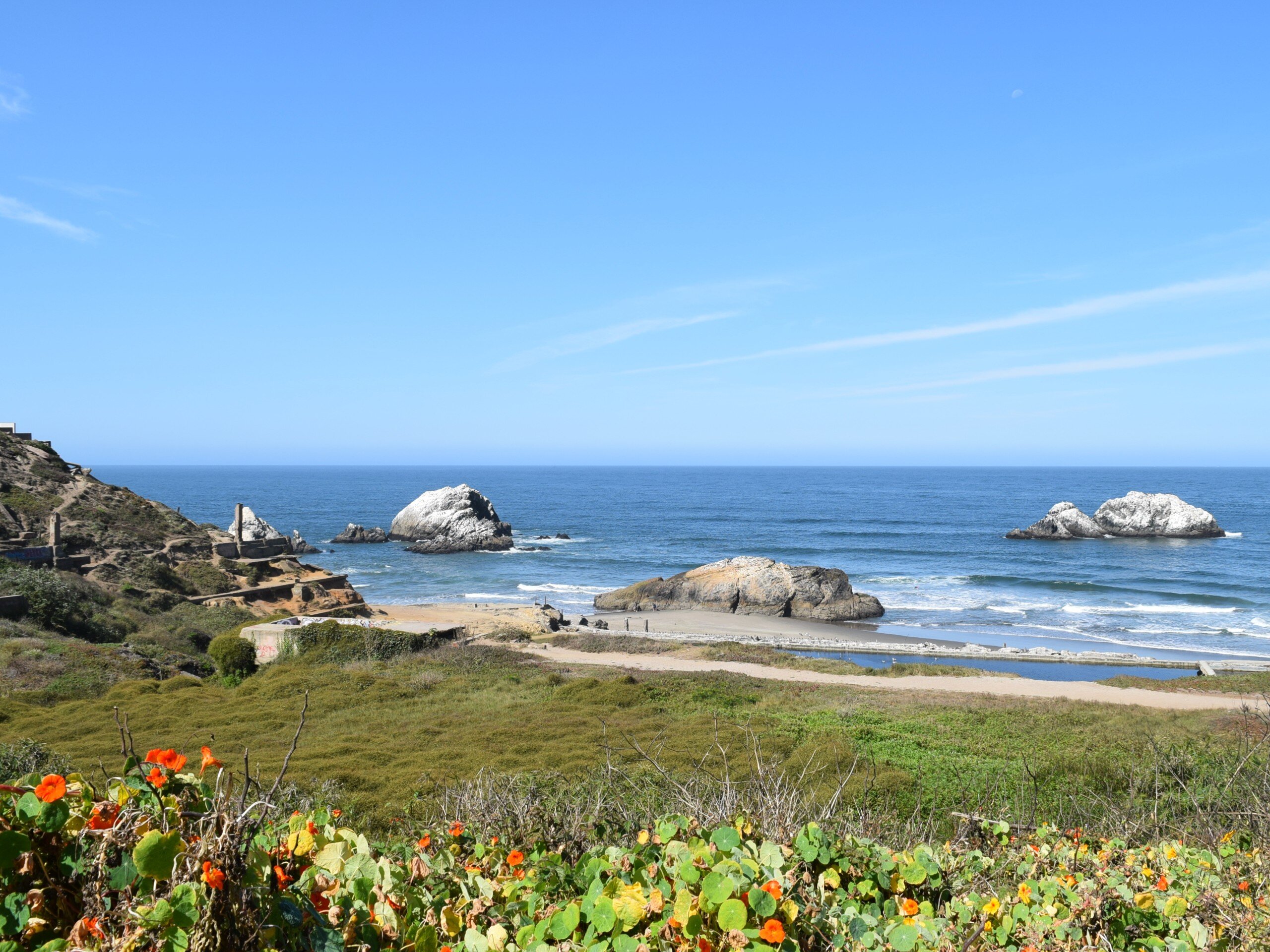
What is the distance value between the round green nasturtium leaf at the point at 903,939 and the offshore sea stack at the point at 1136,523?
8966 cm

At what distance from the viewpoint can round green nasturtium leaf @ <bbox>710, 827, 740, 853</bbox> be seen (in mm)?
3393

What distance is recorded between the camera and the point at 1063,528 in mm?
84562

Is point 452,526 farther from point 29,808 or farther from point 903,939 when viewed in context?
point 29,808

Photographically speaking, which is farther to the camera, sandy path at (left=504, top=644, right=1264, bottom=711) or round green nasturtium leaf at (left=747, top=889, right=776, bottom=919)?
sandy path at (left=504, top=644, right=1264, bottom=711)

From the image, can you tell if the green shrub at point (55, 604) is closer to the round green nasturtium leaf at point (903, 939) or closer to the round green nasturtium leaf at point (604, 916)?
the round green nasturtium leaf at point (604, 916)

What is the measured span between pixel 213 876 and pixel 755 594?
49223 mm

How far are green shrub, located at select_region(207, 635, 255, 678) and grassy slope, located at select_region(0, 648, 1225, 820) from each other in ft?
5.38

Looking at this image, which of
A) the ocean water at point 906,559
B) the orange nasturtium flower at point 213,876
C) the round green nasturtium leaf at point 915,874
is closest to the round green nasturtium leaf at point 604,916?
the orange nasturtium flower at point 213,876

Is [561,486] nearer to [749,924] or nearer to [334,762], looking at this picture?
[334,762]

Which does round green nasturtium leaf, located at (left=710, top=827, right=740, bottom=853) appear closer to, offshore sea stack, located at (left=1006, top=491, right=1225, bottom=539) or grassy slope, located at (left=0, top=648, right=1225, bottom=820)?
grassy slope, located at (left=0, top=648, right=1225, bottom=820)

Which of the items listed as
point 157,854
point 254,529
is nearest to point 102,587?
point 254,529

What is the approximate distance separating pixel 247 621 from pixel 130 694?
17539 mm

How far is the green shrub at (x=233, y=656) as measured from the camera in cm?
2669

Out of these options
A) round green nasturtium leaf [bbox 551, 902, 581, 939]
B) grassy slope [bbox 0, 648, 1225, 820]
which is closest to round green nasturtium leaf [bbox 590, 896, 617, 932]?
round green nasturtium leaf [bbox 551, 902, 581, 939]
